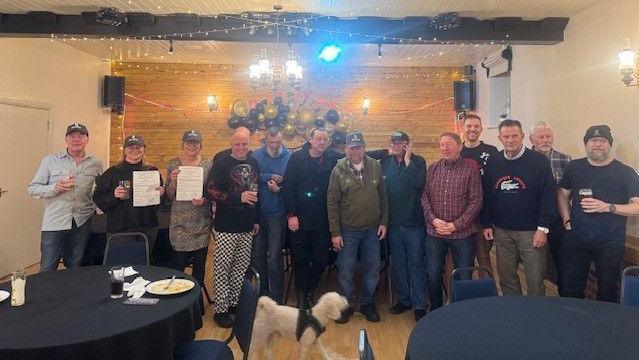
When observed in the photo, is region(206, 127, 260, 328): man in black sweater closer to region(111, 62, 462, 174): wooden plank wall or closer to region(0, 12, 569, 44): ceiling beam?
region(0, 12, 569, 44): ceiling beam

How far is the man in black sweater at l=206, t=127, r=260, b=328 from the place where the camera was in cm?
322

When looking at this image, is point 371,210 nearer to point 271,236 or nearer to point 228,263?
point 271,236

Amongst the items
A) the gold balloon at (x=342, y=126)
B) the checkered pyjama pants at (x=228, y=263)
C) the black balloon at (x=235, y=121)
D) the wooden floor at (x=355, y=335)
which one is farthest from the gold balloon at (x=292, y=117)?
the checkered pyjama pants at (x=228, y=263)

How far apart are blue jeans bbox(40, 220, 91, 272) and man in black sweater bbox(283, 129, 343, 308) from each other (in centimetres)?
175

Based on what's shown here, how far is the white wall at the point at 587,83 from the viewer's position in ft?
11.8

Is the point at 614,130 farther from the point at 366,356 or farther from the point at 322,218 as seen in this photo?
the point at 366,356

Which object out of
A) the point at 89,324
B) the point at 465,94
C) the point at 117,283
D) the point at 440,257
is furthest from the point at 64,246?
the point at 465,94

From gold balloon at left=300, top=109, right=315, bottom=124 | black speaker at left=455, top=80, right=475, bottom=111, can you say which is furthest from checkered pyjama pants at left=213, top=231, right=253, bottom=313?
black speaker at left=455, top=80, right=475, bottom=111

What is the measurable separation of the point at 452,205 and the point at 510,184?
448 mm

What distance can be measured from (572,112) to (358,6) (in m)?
2.59

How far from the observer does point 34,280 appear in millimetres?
2242

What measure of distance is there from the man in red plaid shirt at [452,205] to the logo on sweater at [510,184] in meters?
0.15

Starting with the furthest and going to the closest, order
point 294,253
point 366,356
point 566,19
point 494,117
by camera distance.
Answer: point 494,117 → point 566,19 → point 294,253 → point 366,356

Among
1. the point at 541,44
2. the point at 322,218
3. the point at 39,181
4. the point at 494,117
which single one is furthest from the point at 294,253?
the point at 494,117
